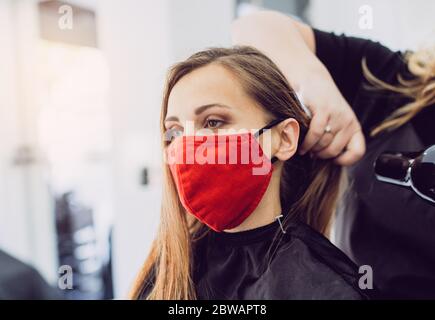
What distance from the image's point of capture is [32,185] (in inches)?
51.6

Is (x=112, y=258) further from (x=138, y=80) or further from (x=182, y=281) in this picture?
(x=138, y=80)

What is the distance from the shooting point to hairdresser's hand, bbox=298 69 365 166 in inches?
35.1

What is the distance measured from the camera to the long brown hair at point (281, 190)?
2.79ft

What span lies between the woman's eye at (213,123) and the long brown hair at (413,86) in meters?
0.44

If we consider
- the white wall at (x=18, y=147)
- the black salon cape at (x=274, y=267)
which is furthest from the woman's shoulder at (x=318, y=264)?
the white wall at (x=18, y=147)

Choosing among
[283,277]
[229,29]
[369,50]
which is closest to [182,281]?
[283,277]

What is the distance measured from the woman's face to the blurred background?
0.11 metres

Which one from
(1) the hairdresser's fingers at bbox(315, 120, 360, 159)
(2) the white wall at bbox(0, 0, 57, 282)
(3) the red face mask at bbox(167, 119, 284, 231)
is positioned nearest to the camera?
(3) the red face mask at bbox(167, 119, 284, 231)

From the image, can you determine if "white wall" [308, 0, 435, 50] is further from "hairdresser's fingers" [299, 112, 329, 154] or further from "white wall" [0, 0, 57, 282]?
"white wall" [0, 0, 57, 282]

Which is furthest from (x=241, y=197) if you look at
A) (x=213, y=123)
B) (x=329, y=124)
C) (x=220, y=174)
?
(x=329, y=124)

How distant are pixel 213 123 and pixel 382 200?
0.49 metres

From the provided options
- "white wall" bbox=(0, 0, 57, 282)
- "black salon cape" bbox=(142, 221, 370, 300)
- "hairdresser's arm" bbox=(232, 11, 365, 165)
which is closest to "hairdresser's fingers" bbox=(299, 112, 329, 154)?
"hairdresser's arm" bbox=(232, 11, 365, 165)

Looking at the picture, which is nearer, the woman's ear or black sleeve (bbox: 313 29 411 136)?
the woman's ear

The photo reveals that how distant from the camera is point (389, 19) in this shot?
94 cm
